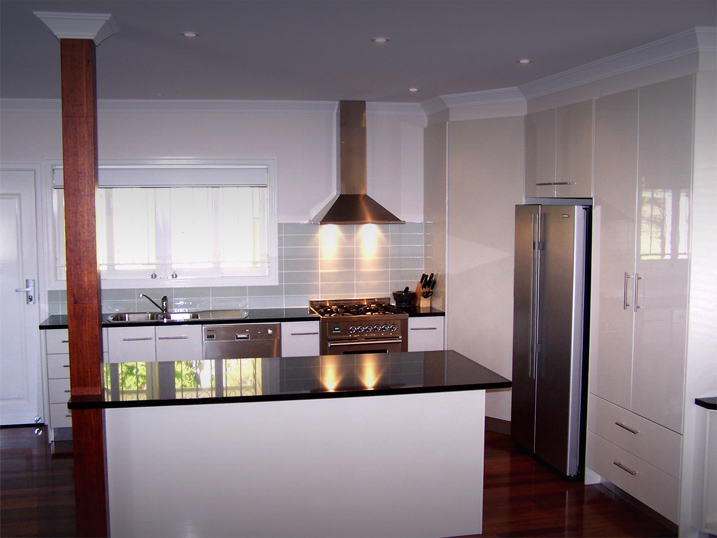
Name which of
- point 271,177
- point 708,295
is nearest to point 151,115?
point 271,177

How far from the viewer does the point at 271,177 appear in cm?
562

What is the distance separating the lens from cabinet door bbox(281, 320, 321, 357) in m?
5.21

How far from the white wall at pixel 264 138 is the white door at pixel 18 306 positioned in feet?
1.07

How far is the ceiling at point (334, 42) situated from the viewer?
288 centimetres

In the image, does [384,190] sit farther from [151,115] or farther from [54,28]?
[54,28]

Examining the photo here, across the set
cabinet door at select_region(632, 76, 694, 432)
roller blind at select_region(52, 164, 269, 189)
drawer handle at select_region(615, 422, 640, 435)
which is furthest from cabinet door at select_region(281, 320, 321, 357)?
cabinet door at select_region(632, 76, 694, 432)

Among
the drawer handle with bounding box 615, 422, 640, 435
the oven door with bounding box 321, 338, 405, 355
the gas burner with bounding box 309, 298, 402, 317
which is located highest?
the gas burner with bounding box 309, 298, 402, 317

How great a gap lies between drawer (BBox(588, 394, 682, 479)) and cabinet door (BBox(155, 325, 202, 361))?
2942 mm

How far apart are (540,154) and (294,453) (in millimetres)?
2804

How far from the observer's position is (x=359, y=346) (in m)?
5.25

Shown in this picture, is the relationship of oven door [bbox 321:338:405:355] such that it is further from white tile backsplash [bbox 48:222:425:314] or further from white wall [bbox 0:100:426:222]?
white wall [bbox 0:100:426:222]

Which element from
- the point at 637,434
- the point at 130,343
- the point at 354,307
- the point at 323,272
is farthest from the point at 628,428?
the point at 130,343

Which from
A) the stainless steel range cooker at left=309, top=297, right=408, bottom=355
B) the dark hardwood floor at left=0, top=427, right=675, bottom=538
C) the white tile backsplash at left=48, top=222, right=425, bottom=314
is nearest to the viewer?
the dark hardwood floor at left=0, top=427, right=675, bottom=538

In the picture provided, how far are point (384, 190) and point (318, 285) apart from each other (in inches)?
40.9
